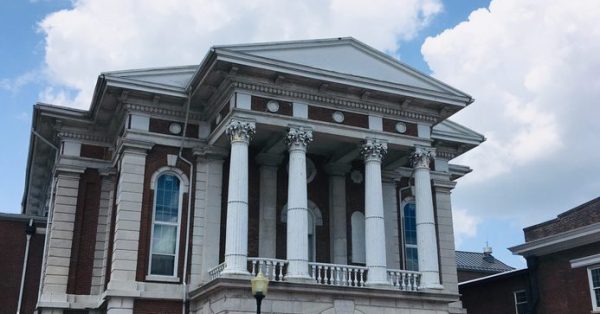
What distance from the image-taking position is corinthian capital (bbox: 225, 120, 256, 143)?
2397 centimetres

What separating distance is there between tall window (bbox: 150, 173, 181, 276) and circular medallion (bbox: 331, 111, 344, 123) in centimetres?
620

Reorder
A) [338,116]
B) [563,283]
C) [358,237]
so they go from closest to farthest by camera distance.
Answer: [338,116] → [358,237] → [563,283]

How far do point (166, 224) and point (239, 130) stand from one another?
463 cm

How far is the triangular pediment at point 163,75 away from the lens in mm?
25922

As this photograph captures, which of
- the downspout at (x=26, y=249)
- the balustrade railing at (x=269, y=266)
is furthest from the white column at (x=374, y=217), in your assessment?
the downspout at (x=26, y=249)

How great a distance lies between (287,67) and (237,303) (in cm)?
818

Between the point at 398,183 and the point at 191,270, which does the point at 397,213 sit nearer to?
the point at 398,183

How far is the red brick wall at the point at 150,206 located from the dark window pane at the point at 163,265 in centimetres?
26

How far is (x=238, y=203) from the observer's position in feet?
76.2

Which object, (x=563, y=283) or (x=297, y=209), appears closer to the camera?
(x=297, y=209)

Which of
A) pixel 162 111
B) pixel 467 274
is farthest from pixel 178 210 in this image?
pixel 467 274

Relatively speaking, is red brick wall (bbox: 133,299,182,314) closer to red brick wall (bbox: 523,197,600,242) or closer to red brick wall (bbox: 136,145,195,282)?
red brick wall (bbox: 136,145,195,282)

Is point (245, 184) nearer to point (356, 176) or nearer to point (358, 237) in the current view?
point (358, 237)

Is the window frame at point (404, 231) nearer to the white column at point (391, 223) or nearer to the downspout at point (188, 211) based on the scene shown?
the white column at point (391, 223)
